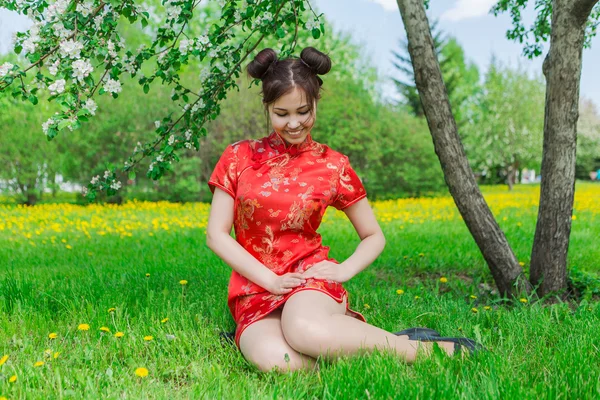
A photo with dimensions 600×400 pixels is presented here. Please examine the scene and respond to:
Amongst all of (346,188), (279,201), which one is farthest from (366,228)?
(279,201)

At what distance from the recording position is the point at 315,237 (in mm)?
2604

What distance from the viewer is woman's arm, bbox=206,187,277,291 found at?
2379 millimetres

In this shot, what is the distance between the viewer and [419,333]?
2.48 metres

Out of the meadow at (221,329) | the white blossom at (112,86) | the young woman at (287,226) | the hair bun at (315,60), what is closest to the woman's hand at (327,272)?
the young woman at (287,226)

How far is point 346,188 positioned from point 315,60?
0.62 m

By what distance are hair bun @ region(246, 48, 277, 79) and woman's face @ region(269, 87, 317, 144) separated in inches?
7.2

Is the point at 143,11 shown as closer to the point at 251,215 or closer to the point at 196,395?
the point at 251,215

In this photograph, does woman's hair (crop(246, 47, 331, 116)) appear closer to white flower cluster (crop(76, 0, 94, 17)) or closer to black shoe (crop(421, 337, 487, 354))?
white flower cluster (crop(76, 0, 94, 17))

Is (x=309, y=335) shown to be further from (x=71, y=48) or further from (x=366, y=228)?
(x=71, y=48)


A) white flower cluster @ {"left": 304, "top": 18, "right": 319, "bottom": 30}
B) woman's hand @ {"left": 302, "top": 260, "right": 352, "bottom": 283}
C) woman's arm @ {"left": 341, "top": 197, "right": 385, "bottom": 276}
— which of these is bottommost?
woman's hand @ {"left": 302, "top": 260, "right": 352, "bottom": 283}

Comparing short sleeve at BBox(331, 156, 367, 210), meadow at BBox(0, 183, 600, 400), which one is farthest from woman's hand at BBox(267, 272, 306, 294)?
short sleeve at BBox(331, 156, 367, 210)

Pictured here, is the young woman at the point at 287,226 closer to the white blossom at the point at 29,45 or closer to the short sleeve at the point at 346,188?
the short sleeve at the point at 346,188

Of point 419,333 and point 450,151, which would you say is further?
point 450,151

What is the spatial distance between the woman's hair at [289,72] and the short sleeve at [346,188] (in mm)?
344
